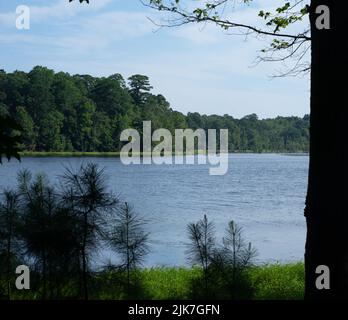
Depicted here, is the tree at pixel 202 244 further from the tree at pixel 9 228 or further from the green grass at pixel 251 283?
the tree at pixel 9 228

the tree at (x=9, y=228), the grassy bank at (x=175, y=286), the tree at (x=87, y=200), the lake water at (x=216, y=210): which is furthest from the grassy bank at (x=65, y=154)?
the tree at (x=87, y=200)

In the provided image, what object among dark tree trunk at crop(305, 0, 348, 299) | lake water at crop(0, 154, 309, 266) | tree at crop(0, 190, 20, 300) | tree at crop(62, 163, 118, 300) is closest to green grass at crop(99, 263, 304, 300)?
lake water at crop(0, 154, 309, 266)

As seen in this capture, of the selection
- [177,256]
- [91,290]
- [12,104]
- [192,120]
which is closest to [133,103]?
[192,120]

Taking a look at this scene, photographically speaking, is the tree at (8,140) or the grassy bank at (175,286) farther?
the grassy bank at (175,286)

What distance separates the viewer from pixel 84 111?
182 feet

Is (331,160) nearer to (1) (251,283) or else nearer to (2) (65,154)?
(1) (251,283)

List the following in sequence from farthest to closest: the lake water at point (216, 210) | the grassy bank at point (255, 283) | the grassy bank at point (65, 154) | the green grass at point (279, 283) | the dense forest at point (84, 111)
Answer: the dense forest at point (84, 111) → the grassy bank at point (65, 154) → the lake water at point (216, 210) → the green grass at point (279, 283) → the grassy bank at point (255, 283)

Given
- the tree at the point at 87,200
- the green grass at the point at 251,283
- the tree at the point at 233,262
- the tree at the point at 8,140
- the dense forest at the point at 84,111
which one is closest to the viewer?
the tree at the point at 8,140

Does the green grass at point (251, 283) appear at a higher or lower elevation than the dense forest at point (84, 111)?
lower

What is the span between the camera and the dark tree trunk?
3734 mm

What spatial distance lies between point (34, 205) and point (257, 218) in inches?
721

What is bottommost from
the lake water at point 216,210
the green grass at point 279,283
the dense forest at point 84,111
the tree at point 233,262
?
the lake water at point 216,210

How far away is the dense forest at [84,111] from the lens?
175 feet

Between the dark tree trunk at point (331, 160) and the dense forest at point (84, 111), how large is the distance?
45.4 meters
